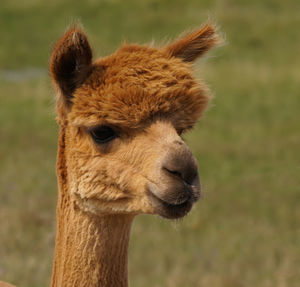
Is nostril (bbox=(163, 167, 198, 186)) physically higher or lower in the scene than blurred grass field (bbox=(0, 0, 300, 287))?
lower

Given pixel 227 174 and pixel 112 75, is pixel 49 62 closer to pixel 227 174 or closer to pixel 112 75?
pixel 112 75

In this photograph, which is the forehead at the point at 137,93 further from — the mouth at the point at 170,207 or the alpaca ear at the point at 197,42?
the mouth at the point at 170,207

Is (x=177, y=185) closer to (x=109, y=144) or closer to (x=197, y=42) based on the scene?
(x=109, y=144)

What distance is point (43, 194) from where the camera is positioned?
1090cm

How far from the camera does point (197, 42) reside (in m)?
4.33

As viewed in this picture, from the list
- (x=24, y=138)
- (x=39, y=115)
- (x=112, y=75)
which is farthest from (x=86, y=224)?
(x=39, y=115)

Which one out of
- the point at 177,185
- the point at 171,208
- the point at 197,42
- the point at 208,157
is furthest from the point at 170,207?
the point at 208,157

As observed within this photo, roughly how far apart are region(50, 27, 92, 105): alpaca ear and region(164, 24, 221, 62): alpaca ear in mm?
624

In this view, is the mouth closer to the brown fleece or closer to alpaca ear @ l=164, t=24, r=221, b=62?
the brown fleece

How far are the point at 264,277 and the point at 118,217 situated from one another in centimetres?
414

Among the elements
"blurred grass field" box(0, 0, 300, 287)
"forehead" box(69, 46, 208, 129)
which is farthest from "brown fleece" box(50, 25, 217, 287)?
"blurred grass field" box(0, 0, 300, 287)

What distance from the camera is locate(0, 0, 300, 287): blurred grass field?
25.7ft

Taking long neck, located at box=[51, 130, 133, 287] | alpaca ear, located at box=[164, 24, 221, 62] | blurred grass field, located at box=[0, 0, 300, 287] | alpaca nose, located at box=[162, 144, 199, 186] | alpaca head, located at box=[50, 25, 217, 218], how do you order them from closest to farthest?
1. alpaca nose, located at box=[162, 144, 199, 186]
2. alpaca head, located at box=[50, 25, 217, 218]
3. long neck, located at box=[51, 130, 133, 287]
4. alpaca ear, located at box=[164, 24, 221, 62]
5. blurred grass field, located at box=[0, 0, 300, 287]

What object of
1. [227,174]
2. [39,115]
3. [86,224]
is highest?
[39,115]
